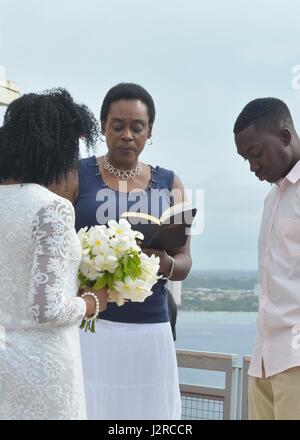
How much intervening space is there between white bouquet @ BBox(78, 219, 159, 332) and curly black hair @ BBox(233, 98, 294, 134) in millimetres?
822

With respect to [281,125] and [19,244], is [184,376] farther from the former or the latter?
[19,244]

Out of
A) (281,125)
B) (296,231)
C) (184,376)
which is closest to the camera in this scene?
(296,231)

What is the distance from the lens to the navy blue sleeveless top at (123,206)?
9.33ft

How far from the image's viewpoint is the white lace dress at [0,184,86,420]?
80.9 inches

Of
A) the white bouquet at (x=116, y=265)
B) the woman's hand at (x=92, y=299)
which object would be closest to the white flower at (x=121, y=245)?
the white bouquet at (x=116, y=265)

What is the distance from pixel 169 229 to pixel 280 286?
0.48 meters

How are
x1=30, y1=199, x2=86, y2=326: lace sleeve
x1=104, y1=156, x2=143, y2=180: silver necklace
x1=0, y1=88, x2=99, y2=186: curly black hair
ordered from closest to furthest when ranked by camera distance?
x1=30, y1=199, x2=86, y2=326: lace sleeve → x1=0, y1=88, x2=99, y2=186: curly black hair → x1=104, y1=156, x2=143, y2=180: silver necklace

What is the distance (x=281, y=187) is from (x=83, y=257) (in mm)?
919

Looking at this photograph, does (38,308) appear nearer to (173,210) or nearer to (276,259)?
(173,210)

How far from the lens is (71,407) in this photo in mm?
2111

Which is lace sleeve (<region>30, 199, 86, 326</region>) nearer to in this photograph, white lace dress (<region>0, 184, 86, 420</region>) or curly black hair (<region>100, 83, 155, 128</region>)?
white lace dress (<region>0, 184, 86, 420</region>)

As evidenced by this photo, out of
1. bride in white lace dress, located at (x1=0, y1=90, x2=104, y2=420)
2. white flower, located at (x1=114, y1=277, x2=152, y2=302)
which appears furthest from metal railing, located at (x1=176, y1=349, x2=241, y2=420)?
bride in white lace dress, located at (x1=0, y1=90, x2=104, y2=420)
